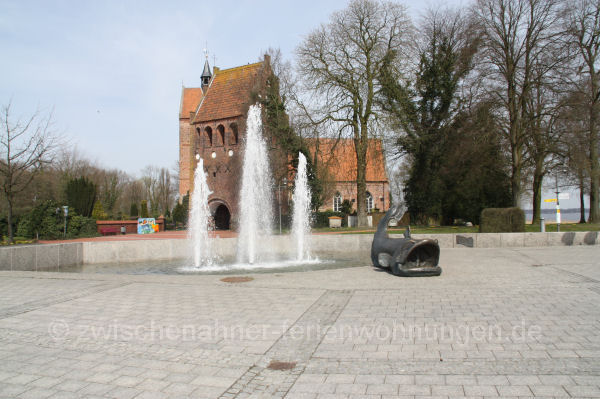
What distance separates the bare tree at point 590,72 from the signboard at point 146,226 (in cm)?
3408

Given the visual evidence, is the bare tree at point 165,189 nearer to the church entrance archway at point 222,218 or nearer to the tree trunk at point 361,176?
the church entrance archway at point 222,218

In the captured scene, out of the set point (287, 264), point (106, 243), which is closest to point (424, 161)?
point (287, 264)

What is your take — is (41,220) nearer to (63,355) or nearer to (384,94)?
(384,94)

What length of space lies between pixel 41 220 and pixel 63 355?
29.1 metres

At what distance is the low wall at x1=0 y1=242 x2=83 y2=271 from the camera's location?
12453mm

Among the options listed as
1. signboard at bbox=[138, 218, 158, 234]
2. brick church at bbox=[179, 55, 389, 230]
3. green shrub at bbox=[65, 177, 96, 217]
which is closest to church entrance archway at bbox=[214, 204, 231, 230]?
brick church at bbox=[179, 55, 389, 230]

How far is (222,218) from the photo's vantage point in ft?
139

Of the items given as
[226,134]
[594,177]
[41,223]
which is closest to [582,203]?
[594,177]

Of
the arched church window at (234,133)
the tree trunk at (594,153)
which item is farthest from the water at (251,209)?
the arched church window at (234,133)

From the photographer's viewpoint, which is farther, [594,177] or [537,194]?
[537,194]

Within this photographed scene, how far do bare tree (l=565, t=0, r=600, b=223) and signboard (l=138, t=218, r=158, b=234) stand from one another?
34.1 m

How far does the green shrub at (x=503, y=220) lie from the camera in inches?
742

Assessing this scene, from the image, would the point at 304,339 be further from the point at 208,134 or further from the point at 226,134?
the point at 208,134

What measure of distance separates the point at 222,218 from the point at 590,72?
31.7 m
